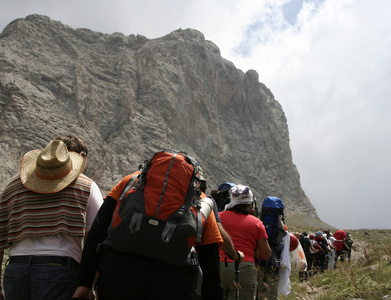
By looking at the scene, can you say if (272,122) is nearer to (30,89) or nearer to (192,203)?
(30,89)

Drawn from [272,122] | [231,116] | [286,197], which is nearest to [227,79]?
[231,116]

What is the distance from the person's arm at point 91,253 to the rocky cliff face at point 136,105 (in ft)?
134

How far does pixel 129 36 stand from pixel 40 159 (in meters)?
83.0

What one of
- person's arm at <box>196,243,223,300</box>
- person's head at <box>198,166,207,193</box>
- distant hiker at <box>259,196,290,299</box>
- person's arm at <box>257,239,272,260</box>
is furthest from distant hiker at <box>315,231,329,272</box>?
person's head at <box>198,166,207,193</box>

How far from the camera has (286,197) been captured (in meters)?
85.8

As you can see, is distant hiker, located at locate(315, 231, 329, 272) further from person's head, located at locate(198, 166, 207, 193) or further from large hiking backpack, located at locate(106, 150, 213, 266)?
large hiking backpack, located at locate(106, 150, 213, 266)

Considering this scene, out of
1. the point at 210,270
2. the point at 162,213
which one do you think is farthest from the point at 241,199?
the point at 162,213

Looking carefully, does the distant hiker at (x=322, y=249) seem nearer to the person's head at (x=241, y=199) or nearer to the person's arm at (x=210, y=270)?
the person's head at (x=241, y=199)

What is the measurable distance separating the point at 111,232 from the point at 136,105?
211ft

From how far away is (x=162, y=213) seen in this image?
2.19 m

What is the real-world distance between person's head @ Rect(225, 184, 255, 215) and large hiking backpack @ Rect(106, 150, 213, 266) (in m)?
1.96

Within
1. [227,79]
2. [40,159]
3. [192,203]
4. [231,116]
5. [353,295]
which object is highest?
[227,79]

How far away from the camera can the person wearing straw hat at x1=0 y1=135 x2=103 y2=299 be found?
262cm

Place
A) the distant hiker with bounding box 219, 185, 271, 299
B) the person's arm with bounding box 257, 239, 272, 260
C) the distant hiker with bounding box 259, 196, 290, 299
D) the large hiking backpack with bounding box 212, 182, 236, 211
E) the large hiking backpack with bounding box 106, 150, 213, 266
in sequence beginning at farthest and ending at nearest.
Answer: the distant hiker with bounding box 259, 196, 290, 299 → the large hiking backpack with bounding box 212, 182, 236, 211 → the person's arm with bounding box 257, 239, 272, 260 → the distant hiker with bounding box 219, 185, 271, 299 → the large hiking backpack with bounding box 106, 150, 213, 266
